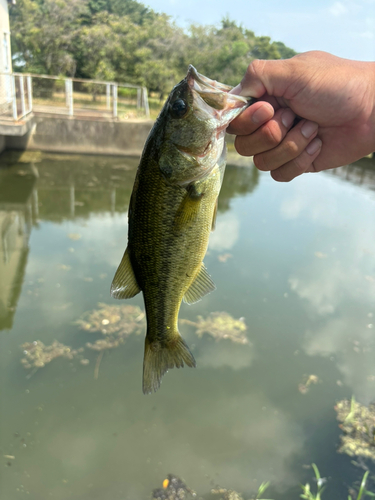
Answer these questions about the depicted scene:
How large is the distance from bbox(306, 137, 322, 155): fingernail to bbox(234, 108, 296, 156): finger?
0.54ft

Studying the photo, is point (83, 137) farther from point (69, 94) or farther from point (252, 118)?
point (252, 118)

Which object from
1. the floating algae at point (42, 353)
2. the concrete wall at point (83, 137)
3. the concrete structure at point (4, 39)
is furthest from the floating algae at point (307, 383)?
the concrete structure at point (4, 39)

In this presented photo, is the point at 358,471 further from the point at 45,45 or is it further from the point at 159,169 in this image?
the point at 45,45

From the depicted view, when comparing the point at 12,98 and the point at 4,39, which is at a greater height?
the point at 4,39

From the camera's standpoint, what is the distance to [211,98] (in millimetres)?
1303

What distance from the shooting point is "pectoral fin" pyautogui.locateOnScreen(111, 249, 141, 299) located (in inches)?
57.6

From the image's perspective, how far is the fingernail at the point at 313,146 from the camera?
5.90 feet

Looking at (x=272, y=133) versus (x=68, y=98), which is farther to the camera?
(x=68, y=98)

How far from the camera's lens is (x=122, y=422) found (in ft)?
12.2

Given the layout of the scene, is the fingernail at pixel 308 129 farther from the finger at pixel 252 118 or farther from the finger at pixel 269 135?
the finger at pixel 252 118

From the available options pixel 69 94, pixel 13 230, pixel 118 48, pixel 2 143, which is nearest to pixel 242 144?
pixel 13 230

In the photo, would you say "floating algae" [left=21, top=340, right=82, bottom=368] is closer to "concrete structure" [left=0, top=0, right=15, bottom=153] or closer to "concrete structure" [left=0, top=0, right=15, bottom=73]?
"concrete structure" [left=0, top=0, right=15, bottom=153]

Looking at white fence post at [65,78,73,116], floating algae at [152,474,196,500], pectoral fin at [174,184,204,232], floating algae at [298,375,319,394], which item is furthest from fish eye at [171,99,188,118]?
white fence post at [65,78,73,116]

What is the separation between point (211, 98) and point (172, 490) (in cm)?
318
